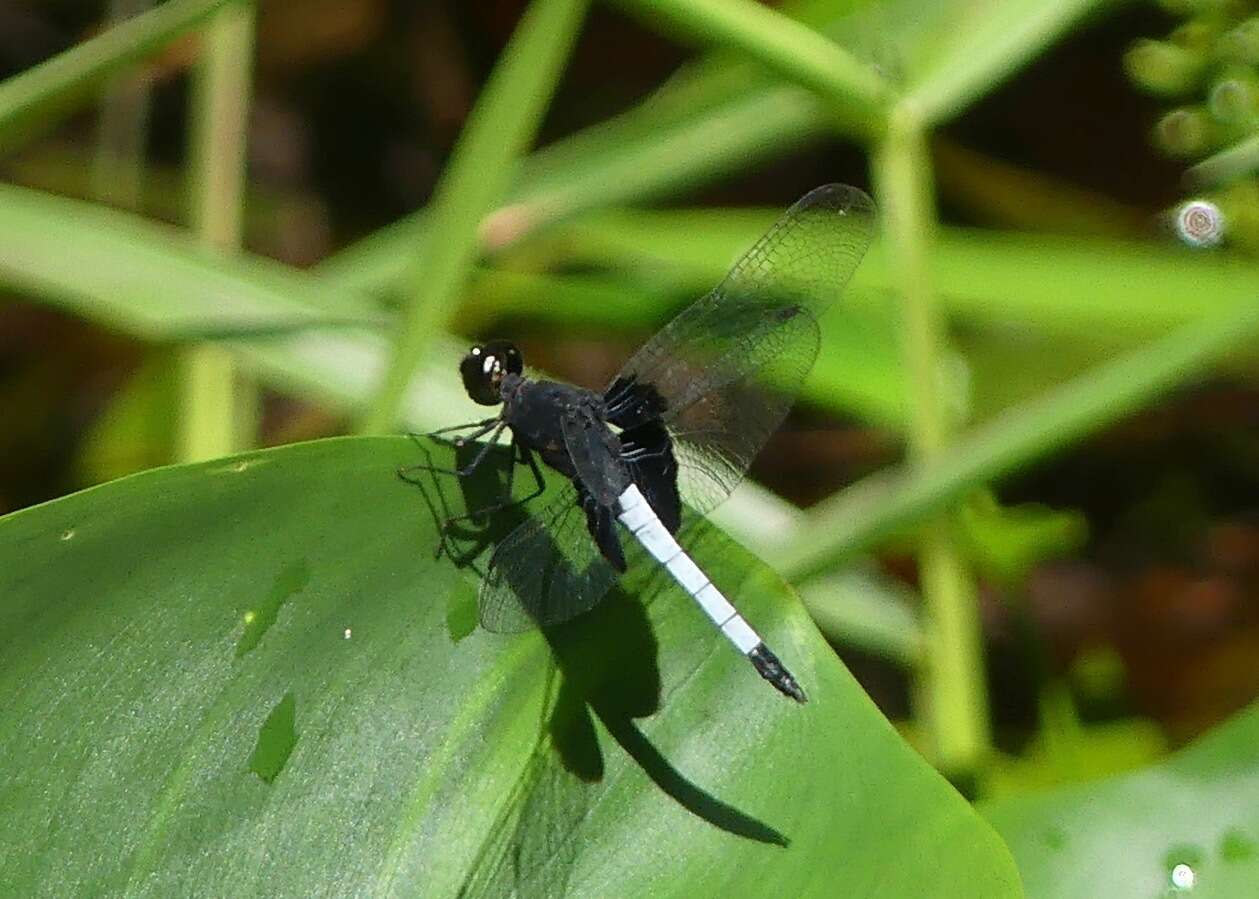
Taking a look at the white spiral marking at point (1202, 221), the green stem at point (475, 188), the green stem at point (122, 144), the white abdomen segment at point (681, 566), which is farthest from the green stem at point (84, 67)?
the green stem at point (122, 144)

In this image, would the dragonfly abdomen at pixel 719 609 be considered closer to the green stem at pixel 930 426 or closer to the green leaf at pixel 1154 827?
Answer: the green leaf at pixel 1154 827

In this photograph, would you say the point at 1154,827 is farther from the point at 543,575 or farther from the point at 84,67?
the point at 84,67

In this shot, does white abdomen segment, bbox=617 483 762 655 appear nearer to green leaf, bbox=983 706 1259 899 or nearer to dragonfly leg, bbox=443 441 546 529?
dragonfly leg, bbox=443 441 546 529

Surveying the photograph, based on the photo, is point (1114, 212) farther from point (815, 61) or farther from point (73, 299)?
point (73, 299)

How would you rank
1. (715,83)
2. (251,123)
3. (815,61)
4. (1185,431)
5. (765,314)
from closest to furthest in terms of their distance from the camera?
(765,314) < (815,61) < (715,83) < (1185,431) < (251,123)

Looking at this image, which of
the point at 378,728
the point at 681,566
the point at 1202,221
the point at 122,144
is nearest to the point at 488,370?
the point at 681,566

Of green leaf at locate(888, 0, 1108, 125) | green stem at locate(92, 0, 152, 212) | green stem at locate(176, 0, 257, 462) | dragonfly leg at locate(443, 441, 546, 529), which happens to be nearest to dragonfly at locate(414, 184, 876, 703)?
dragonfly leg at locate(443, 441, 546, 529)

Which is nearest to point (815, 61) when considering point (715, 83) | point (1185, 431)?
point (715, 83)
